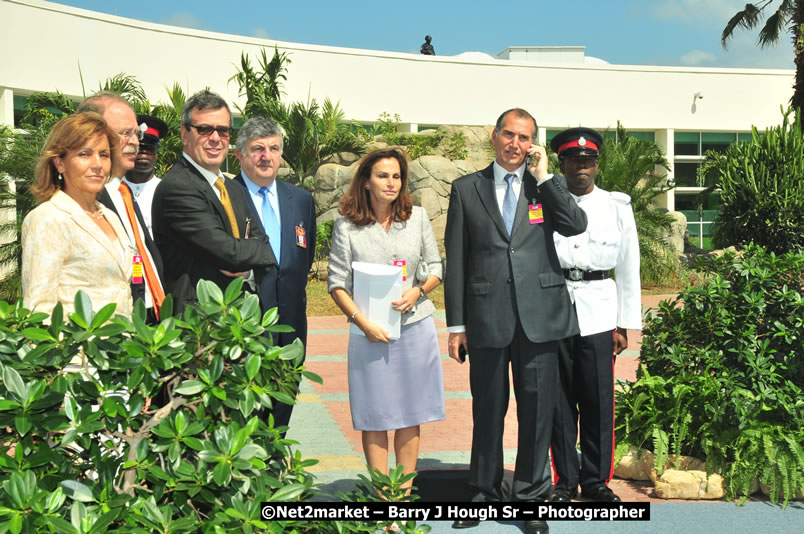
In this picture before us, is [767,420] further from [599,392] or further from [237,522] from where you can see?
[237,522]

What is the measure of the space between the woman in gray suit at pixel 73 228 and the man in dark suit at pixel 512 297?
1785 millimetres

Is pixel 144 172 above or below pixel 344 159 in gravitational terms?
below

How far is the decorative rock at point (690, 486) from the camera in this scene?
458 cm

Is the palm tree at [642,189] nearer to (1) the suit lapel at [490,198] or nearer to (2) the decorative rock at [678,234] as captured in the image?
(2) the decorative rock at [678,234]

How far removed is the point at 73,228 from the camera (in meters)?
3.23

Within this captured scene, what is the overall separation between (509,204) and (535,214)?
166 millimetres

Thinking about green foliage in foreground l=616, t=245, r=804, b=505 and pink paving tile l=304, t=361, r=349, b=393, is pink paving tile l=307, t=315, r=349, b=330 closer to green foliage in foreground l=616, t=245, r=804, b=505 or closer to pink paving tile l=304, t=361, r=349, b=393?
pink paving tile l=304, t=361, r=349, b=393

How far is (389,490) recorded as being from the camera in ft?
8.36

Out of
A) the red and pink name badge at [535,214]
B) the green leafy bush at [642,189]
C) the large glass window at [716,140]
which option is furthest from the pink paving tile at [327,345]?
the large glass window at [716,140]

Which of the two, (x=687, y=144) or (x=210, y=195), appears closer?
(x=210, y=195)

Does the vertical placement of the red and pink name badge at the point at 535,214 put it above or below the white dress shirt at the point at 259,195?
below

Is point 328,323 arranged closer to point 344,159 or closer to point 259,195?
point 344,159

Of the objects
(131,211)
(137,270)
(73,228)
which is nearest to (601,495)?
(137,270)

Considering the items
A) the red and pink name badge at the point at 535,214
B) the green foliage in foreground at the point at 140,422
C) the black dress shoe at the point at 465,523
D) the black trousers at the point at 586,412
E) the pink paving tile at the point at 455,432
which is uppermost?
the red and pink name badge at the point at 535,214
